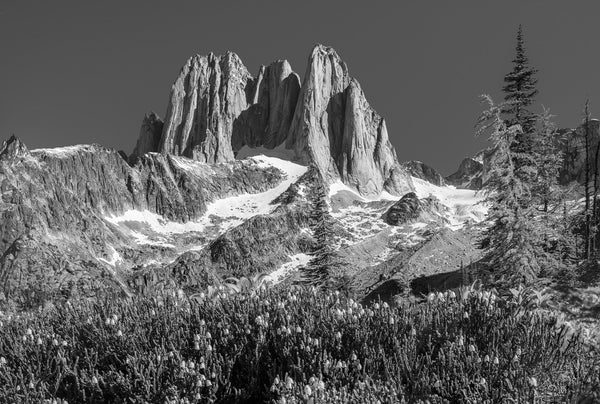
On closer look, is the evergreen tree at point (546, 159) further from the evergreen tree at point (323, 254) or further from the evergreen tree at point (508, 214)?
the evergreen tree at point (323, 254)

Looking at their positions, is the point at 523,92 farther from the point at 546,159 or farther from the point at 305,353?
the point at 305,353

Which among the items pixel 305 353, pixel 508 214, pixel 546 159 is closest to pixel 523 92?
pixel 546 159

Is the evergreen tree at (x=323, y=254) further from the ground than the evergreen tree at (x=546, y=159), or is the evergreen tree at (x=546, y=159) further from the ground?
the evergreen tree at (x=546, y=159)

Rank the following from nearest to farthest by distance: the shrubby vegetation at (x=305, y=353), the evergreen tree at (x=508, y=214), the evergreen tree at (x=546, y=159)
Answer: the shrubby vegetation at (x=305, y=353) → the evergreen tree at (x=508, y=214) → the evergreen tree at (x=546, y=159)

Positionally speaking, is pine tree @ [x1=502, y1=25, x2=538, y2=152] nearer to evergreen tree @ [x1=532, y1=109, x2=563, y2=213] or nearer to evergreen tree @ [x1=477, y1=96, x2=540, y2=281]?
evergreen tree @ [x1=532, y1=109, x2=563, y2=213]

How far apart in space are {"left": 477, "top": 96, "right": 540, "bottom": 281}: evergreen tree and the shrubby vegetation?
2049 centimetres

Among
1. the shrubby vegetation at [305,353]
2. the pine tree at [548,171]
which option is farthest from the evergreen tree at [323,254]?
the shrubby vegetation at [305,353]

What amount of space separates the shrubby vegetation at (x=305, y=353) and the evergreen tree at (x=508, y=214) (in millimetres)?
20487

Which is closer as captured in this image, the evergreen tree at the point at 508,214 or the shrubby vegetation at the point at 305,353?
the shrubby vegetation at the point at 305,353

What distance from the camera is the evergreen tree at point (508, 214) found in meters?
24.1

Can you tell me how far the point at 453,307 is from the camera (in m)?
5.06

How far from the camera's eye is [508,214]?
24875mm

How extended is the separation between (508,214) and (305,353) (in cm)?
2284

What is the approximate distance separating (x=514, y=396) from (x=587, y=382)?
1.62ft
